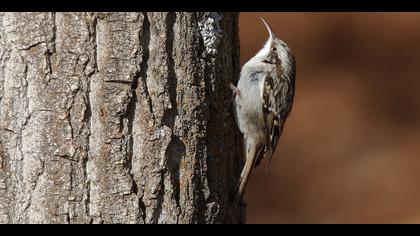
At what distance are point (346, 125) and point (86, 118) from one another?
4.13 metres

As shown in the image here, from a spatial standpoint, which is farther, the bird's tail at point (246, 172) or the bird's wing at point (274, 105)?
the bird's wing at point (274, 105)

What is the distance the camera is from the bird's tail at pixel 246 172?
3094 millimetres

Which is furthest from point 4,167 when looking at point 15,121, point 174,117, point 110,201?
point 174,117

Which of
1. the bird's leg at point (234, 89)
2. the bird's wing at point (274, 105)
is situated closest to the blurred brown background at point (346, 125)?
the bird's wing at point (274, 105)

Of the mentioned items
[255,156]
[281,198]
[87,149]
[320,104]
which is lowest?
[281,198]

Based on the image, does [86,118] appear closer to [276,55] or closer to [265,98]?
[265,98]

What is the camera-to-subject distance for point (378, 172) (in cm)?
625

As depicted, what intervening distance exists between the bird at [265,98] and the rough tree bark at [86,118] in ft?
2.30

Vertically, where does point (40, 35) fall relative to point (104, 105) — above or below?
above

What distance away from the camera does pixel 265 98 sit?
12.2 ft

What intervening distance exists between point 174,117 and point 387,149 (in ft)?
12.8

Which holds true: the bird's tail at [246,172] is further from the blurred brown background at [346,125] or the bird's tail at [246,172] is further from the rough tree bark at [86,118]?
the blurred brown background at [346,125]

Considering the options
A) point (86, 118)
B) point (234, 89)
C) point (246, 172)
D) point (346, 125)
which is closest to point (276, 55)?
point (234, 89)

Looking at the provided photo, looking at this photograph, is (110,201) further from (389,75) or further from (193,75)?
(389,75)
